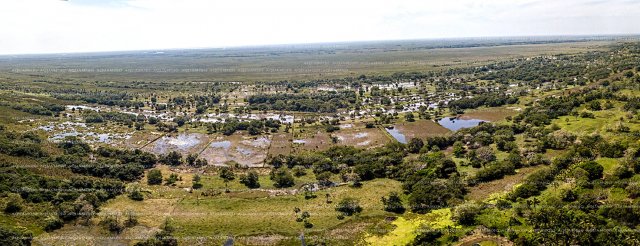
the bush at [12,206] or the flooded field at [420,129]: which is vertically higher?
the bush at [12,206]

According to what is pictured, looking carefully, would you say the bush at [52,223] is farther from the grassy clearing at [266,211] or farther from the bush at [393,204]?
the bush at [393,204]

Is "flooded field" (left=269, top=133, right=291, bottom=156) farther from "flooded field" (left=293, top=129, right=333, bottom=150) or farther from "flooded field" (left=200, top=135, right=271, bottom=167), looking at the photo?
"flooded field" (left=293, top=129, right=333, bottom=150)

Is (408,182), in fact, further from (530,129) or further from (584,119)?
(584,119)

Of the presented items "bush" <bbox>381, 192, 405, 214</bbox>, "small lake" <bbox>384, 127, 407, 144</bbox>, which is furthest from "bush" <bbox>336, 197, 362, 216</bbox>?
"small lake" <bbox>384, 127, 407, 144</bbox>

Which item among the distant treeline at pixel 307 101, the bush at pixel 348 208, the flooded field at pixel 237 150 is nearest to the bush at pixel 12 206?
the flooded field at pixel 237 150

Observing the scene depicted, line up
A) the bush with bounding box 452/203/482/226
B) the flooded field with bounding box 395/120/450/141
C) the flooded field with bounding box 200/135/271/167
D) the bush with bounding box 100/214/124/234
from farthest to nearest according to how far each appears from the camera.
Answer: the flooded field with bounding box 395/120/450/141, the flooded field with bounding box 200/135/271/167, the bush with bounding box 100/214/124/234, the bush with bounding box 452/203/482/226

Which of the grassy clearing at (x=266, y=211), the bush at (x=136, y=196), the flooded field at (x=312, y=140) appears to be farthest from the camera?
the flooded field at (x=312, y=140)
